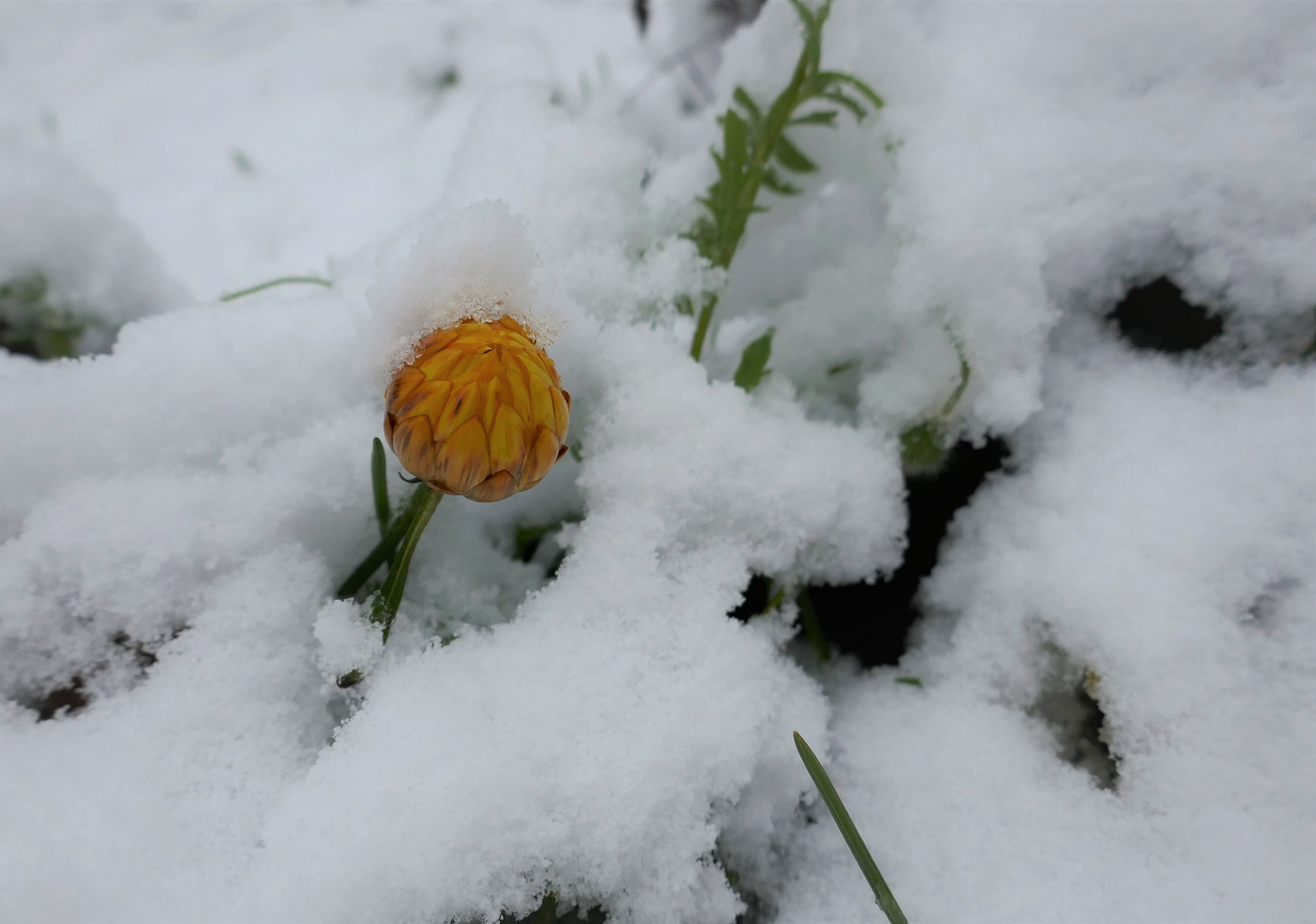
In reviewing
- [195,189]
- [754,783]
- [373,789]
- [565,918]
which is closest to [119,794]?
[373,789]

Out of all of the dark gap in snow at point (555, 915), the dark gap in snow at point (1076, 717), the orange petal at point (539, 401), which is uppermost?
the orange petal at point (539, 401)

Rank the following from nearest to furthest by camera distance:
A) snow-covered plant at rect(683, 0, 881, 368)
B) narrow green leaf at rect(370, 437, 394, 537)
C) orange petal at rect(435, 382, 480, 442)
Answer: orange petal at rect(435, 382, 480, 442)
narrow green leaf at rect(370, 437, 394, 537)
snow-covered plant at rect(683, 0, 881, 368)

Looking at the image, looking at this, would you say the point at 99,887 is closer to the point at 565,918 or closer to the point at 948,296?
the point at 565,918

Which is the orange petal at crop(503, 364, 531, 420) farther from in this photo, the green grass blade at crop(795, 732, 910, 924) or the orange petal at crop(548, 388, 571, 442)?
the green grass blade at crop(795, 732, 910, 924)

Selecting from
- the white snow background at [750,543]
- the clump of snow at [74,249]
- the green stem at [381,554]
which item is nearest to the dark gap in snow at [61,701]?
the white snow background at [750,543]

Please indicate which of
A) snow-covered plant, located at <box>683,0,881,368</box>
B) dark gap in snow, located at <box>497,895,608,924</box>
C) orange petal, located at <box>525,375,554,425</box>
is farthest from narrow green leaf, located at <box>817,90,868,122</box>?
dark gap in snow, located at <box>497,895,608,924</box>

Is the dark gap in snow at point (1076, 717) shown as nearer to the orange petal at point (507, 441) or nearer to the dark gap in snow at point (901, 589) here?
the dark gap in snow at point (901, 589)

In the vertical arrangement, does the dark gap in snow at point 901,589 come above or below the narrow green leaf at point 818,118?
below
